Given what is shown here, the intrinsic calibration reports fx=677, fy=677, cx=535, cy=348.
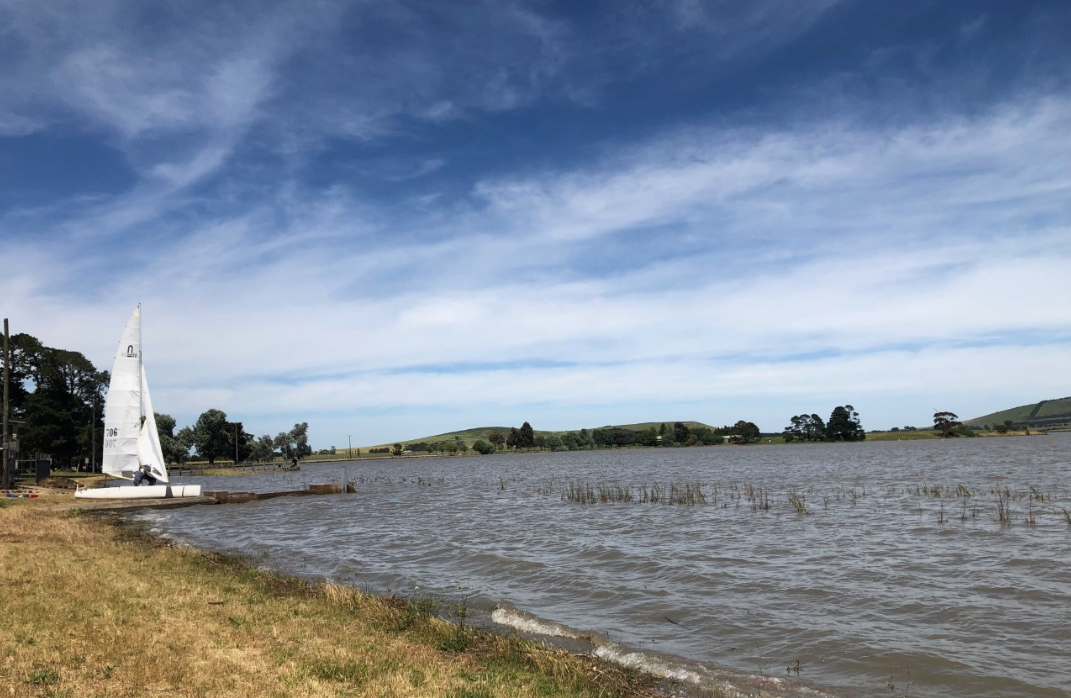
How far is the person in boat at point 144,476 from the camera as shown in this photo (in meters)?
45.2

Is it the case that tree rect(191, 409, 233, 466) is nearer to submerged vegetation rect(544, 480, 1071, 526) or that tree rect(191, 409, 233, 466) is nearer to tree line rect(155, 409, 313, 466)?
tree line rect(155, 409, 313, 466)

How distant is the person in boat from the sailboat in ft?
0.81

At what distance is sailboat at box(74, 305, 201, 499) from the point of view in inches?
1710

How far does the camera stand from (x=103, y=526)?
93.1ft

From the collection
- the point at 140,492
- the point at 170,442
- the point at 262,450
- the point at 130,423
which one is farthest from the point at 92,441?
the point at 262,450

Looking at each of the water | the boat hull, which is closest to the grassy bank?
the water

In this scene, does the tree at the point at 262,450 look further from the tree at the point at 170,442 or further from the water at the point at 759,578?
the water at the point at 759,578

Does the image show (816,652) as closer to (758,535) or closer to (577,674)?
(577,674)

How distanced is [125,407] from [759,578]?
41.1m

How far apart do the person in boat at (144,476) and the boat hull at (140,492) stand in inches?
39.1

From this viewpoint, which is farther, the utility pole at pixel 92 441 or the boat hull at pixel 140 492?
the utility pole at pixel 92 441

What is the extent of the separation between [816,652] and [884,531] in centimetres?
1612

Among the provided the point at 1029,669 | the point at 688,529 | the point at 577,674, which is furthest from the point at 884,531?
the point at 577,674

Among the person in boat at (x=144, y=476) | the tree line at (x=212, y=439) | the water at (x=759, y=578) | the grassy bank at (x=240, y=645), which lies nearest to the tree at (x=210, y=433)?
the tree line at (x=212, y=439)
